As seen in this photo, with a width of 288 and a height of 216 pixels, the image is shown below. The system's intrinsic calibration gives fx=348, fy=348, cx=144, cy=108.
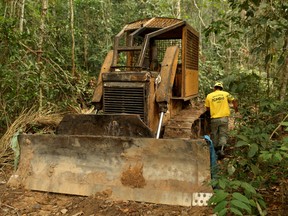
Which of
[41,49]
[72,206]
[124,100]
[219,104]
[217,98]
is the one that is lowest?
[72,206]

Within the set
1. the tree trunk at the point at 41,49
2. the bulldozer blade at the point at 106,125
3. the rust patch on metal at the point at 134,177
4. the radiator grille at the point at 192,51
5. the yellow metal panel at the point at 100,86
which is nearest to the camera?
the rust patch on metal at the point at 134,177

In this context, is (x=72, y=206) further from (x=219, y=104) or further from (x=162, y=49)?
(x=162, y=49)

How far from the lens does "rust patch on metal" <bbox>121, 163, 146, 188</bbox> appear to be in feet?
15.0

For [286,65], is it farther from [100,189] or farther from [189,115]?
[100,189]

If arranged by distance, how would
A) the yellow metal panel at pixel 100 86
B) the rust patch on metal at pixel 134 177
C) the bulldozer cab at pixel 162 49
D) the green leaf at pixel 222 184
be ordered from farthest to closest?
the bulldozer cab at pixel 162 49 < the yellow metal panel at pixel 100 86 < the rust patch on metal at pixel 134 177 < the green leaf at pixel 222 184

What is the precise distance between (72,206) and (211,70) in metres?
11.1

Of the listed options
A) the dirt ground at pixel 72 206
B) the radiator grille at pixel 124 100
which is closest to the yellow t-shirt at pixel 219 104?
the radiator grille at pixel 124 100

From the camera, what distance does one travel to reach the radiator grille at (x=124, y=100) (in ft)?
18.1

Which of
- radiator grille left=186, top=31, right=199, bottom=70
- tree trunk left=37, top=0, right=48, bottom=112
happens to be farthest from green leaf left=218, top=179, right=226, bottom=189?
tree trunk left=37, top=0, right=48, bottom=112

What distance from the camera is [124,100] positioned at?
5629 millimetres

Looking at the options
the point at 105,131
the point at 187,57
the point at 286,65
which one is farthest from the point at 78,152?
the point at 286,65

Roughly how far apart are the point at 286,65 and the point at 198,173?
2430 mm

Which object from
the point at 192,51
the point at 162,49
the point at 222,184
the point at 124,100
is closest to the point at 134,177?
the point at 124,100

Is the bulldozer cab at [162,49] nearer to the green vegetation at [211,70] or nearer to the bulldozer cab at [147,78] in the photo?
the bulldozer cab at [147,78]
